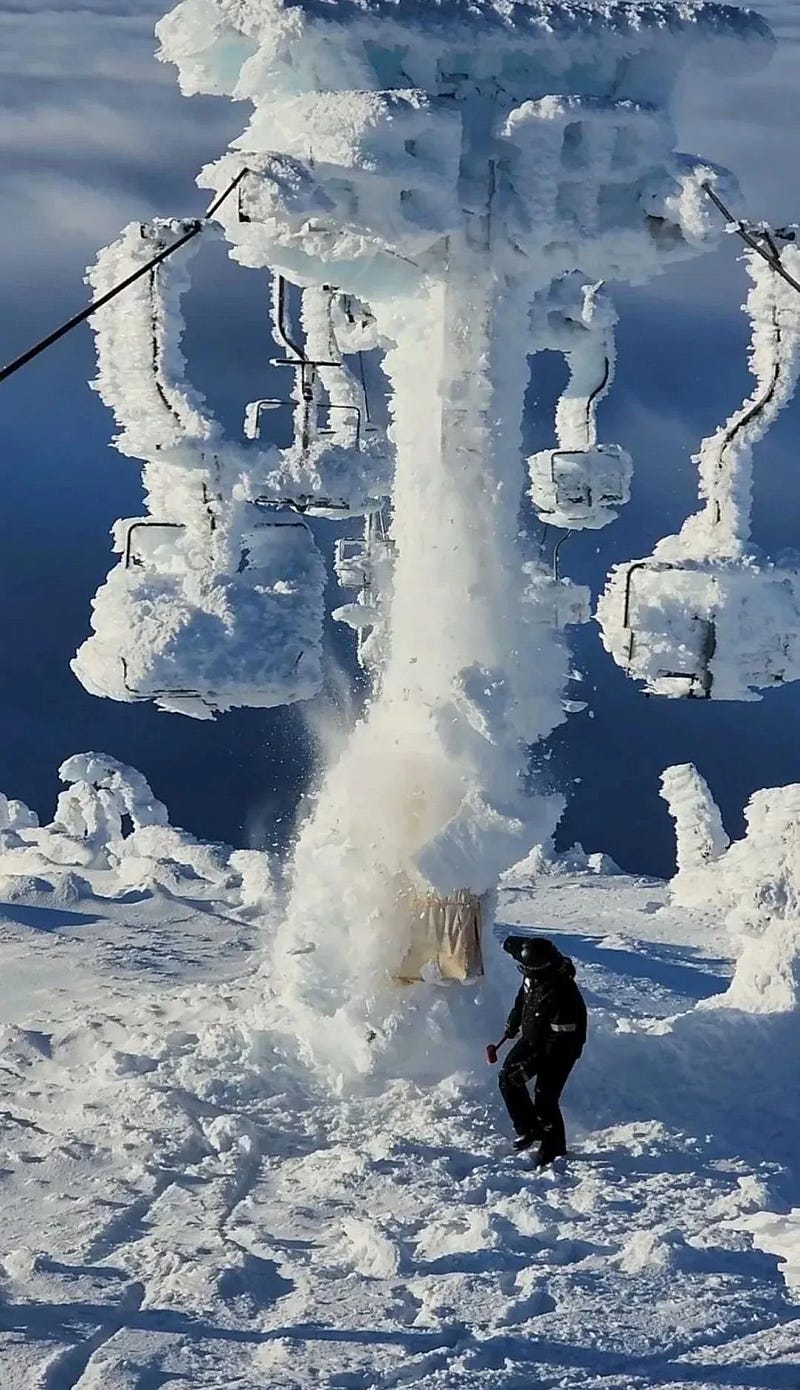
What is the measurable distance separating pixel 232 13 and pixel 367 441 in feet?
11.7

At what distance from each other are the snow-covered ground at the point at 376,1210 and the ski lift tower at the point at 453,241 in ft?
4.92

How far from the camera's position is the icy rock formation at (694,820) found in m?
21.6

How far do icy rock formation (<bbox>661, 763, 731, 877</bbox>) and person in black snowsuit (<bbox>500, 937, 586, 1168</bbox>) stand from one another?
36.1ft

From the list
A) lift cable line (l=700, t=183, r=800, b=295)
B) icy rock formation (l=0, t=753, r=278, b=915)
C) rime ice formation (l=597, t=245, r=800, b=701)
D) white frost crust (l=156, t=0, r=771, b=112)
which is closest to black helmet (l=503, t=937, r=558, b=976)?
rime ice formation (l=597, t=245, r=800, b=701)

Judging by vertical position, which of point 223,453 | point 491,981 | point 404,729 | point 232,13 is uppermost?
point 232,13

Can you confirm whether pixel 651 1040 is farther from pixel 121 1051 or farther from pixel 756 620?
pixel 121 1051

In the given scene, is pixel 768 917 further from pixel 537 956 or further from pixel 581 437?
pixel 581 437

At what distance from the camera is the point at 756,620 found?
1222 cm

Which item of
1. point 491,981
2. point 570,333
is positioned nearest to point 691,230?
point 570,333

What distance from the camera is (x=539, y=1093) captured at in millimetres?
10148

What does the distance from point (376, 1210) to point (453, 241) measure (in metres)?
6.74

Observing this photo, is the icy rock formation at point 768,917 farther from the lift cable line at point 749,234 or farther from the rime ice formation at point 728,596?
the lift cable line at point 749,234

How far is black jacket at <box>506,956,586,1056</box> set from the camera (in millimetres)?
10055

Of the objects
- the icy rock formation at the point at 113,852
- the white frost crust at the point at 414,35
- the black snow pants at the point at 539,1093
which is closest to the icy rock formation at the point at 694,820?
the icy rock formation at the point at 113,852
